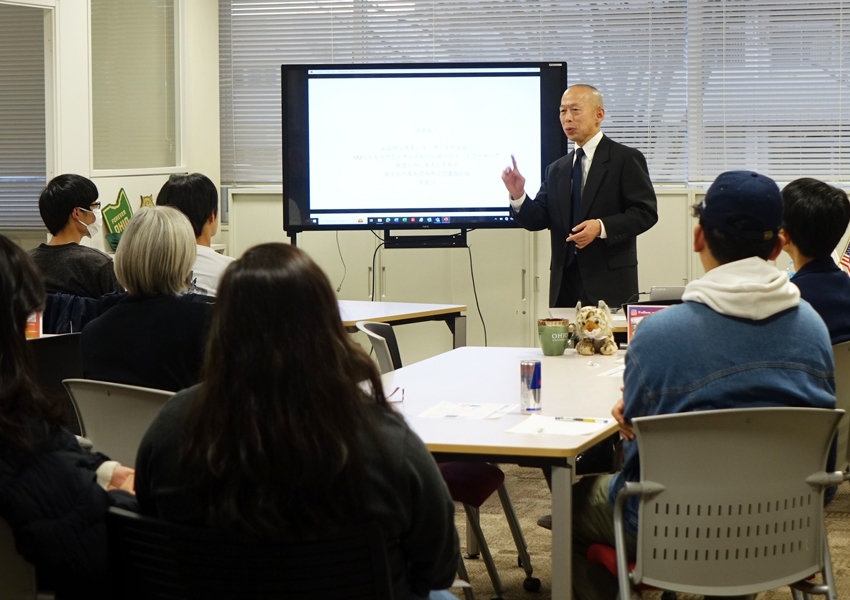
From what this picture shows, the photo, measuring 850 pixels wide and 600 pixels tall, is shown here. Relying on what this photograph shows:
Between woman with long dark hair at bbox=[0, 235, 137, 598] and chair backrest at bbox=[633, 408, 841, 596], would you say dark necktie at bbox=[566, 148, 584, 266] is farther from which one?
woman with long dark hair at bbox=[0, 235, 137, 598]

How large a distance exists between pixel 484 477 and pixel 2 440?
5.21ft

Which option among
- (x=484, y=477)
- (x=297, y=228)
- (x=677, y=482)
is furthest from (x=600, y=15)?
(x=677, y=482)

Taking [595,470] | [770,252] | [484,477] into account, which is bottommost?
[595,470]

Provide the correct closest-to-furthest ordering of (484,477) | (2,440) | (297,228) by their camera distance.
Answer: (2,440) → (484,477) → (297,228)

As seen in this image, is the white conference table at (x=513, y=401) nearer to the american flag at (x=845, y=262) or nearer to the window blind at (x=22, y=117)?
the american flag at (x=845, y=262)

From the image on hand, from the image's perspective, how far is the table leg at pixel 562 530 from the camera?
7.02 feet

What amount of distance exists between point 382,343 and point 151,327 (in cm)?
82

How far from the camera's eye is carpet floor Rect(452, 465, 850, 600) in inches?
126

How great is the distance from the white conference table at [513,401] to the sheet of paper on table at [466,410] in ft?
0.09

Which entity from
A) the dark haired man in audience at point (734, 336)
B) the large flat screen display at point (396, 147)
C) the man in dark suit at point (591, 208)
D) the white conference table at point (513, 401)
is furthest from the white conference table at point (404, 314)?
the dark haired man in audience at point (734, 336)

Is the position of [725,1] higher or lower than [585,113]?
higher

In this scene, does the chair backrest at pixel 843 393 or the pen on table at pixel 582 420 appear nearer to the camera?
the pen on table at pixel 582 420

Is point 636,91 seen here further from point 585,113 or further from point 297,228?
point 297,228

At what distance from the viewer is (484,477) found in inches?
111
